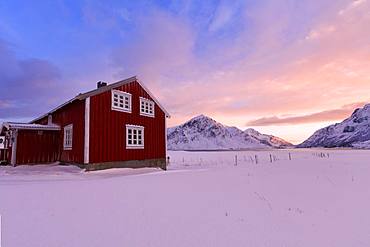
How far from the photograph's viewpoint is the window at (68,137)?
20181 mm

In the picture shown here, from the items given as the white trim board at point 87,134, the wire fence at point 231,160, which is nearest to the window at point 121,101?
the white trim board at point 87,134

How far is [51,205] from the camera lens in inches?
306

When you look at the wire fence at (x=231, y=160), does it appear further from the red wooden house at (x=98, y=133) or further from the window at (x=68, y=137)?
the window at (x=68, y=137)

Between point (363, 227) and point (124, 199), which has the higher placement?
point (124, 199)

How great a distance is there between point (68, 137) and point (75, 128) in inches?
70.8

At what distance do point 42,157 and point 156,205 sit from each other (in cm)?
1596

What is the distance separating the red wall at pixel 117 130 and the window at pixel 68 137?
2791mm

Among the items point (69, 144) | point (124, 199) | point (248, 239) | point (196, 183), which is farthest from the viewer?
point (69, 144)

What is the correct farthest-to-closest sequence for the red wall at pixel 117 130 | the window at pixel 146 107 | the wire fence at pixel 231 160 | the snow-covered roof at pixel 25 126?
the wire fence at pixel 231 160
the window at pixel 146 107
the snow-covered roof at pixel 25 126
the red wall at pixel 117 130

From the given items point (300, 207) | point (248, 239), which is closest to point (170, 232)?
point (248, 239)

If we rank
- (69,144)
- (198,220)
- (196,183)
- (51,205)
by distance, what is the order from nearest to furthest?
(198,220)
(51,205)
(196,183)
(69,144)

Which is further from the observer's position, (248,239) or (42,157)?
(42,157)

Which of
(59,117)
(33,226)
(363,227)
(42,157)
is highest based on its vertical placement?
(59,117)

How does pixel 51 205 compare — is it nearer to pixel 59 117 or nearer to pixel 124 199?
pixel 124 199
